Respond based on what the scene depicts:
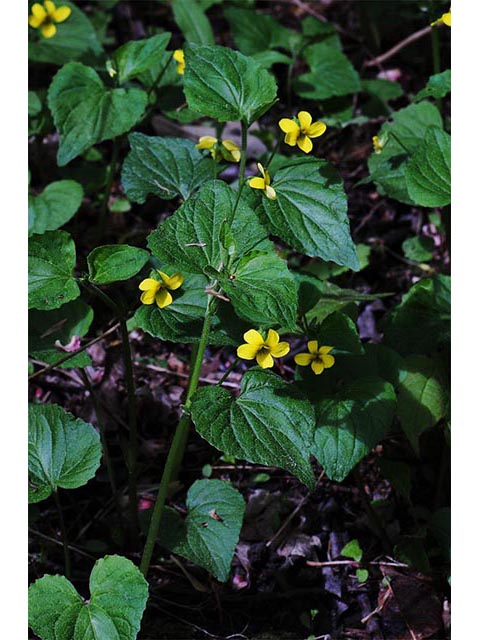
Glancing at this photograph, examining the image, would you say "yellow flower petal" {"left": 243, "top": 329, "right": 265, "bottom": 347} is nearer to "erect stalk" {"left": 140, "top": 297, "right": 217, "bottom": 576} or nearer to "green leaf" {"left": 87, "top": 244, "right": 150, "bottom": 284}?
"erect stalk" {"left": 140, "top": 297, "right": 217, "bottom": 576}

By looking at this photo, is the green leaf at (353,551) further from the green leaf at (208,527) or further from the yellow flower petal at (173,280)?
the yellow flower petal at (173,280)

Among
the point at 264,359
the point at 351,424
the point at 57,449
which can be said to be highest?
the point at 264,359

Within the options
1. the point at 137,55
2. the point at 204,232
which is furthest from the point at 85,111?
the point at 204,232

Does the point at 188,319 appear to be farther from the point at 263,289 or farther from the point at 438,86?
the point at 438,86

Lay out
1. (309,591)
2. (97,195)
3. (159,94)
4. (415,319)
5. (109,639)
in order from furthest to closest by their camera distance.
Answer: (97,195) → (159,94) → (415,319) → (309,591) → (109,639)

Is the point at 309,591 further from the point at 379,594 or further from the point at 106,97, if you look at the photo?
the point at 106,97

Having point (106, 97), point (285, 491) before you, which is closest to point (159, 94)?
point (106, 97)

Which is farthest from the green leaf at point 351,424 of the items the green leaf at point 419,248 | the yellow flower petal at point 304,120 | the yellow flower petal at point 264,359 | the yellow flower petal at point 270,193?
the green leaf at point 419,248
